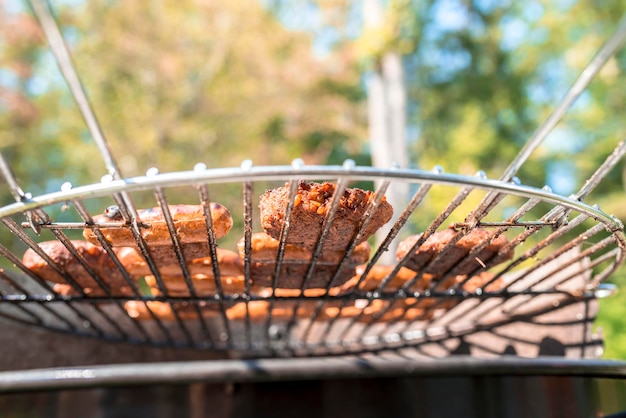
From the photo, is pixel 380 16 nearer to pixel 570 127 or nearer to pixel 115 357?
pixel 570 127

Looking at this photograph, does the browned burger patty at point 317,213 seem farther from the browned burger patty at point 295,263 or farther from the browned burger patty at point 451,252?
the browned burger patty at point 451,252

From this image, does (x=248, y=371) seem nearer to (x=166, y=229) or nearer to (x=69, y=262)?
(x=166, y=229)

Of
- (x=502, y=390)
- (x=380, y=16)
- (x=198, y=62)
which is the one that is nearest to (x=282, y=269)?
(x=502, y=390)

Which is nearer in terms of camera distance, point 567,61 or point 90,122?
point 90,122

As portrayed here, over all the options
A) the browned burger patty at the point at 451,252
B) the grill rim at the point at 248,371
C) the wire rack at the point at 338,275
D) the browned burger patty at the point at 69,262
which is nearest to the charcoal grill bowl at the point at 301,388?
the grill rim at the point at 248,371

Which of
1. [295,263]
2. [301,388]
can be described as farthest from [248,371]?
[295,263]
